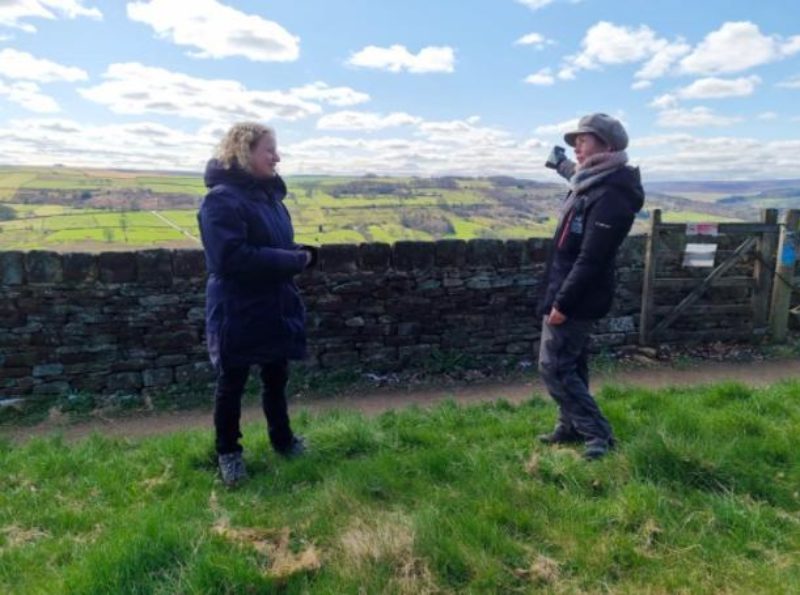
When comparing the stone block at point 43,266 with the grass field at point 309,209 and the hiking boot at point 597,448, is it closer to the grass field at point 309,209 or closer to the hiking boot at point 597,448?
the grass field at point 309,209

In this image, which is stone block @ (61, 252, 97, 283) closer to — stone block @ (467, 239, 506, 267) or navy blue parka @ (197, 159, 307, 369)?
navy blue parka @ (197, 159, 307, 369)

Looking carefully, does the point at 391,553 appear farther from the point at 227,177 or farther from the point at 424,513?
the point at 227,177

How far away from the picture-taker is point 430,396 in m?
6.63

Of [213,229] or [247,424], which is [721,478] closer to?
[213,229]

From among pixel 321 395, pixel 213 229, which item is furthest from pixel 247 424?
pixel 213 229

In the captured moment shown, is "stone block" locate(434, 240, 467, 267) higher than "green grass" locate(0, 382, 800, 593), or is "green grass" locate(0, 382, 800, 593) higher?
"stone block" locate(434, 240, 467, 267)

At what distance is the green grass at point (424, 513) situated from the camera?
271cm

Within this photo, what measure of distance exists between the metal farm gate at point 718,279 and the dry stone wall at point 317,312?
28 centimetres

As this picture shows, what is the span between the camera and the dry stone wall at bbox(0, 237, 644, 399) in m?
6.30

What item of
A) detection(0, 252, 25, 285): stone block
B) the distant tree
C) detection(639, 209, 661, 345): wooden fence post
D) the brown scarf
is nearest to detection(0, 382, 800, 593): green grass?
the brown scarf

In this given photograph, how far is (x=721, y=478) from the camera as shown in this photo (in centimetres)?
352

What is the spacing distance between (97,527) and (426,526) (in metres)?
1.86

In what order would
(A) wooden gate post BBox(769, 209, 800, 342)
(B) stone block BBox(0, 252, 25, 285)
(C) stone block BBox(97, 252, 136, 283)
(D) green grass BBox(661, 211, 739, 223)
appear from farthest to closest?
(D) green grass BBox(661, 211, 739, 223), (A) wooden gate post BBox(769, 209, 800, 342), (C) stone block BBox(97, 252, 136, 283), (B) stone block BBox(0, 252, 25, 285)

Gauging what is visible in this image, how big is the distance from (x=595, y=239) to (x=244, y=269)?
6.99 feet
